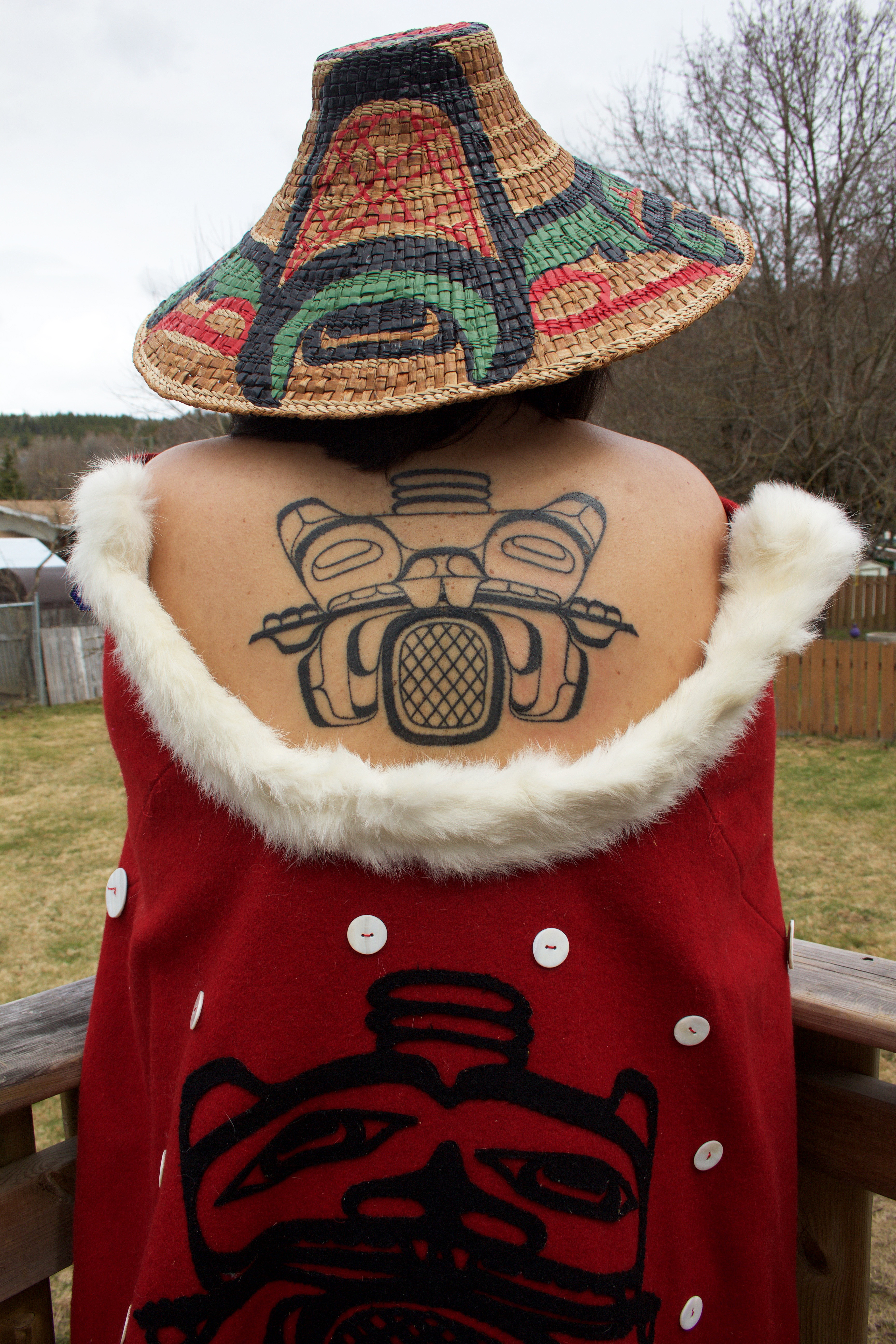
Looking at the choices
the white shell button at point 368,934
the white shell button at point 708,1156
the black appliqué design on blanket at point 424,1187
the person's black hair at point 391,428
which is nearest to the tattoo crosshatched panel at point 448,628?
the person's black hair at point 391,428

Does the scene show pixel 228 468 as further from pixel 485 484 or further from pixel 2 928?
pixel 2 928

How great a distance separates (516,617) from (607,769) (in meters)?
0.20

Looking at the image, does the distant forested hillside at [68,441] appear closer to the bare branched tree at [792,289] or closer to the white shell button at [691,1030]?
the white shell button at [691,1030]

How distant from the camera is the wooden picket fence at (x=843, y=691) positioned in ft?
25.6

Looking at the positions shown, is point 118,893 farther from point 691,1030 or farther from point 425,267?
point 425,267

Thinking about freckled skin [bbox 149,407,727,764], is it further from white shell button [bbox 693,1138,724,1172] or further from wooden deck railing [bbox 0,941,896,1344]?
wooden deck railing [bbox 0,941,896,1344]

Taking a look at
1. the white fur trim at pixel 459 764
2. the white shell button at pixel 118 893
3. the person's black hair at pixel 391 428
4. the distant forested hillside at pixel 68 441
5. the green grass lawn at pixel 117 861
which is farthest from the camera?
the distant forested hillside at pixel 68 441

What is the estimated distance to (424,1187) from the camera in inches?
40.5

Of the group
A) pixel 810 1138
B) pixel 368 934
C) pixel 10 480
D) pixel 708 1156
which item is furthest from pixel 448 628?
pixel 10 480

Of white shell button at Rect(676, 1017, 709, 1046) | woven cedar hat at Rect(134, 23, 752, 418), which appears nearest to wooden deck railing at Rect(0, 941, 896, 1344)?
white shell button at Rect(676, 1017, 709, 1046)

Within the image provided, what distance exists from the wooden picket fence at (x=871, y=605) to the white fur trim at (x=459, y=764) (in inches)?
568

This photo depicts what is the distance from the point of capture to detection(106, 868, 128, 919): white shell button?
1251mm

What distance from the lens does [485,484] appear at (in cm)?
106

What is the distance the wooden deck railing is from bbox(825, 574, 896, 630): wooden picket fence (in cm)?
1407
